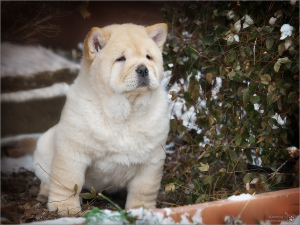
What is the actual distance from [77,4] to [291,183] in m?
2.50

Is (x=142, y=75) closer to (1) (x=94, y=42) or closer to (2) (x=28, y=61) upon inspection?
(1) (x=94, y=42)

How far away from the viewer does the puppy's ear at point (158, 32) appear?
2635mm

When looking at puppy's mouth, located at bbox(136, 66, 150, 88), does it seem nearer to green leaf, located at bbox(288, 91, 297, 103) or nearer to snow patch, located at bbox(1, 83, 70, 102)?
green leaf, located at bbox(288, 91, 297, 103)

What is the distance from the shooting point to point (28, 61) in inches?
166

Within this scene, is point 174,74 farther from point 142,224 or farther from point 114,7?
point 142,224

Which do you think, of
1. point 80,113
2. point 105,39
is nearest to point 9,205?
point 80,113

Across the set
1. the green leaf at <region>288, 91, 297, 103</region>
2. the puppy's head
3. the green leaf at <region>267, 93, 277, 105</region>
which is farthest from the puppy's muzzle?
the green leaf at <region>288, 91, 297, 103</region>

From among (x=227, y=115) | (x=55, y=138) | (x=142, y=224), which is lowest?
(x=142, y=224)

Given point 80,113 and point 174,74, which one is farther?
point 174,74

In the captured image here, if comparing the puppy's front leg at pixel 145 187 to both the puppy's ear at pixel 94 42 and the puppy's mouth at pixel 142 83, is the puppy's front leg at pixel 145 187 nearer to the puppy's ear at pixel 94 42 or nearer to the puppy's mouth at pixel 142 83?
the puppy's mouth at pixel 142 83

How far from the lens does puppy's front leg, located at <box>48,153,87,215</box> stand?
2.54m

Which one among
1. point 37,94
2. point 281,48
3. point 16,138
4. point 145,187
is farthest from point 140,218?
point 37,94

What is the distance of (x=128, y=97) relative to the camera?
8.18 ft

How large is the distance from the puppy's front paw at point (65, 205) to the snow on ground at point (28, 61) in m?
1.93
